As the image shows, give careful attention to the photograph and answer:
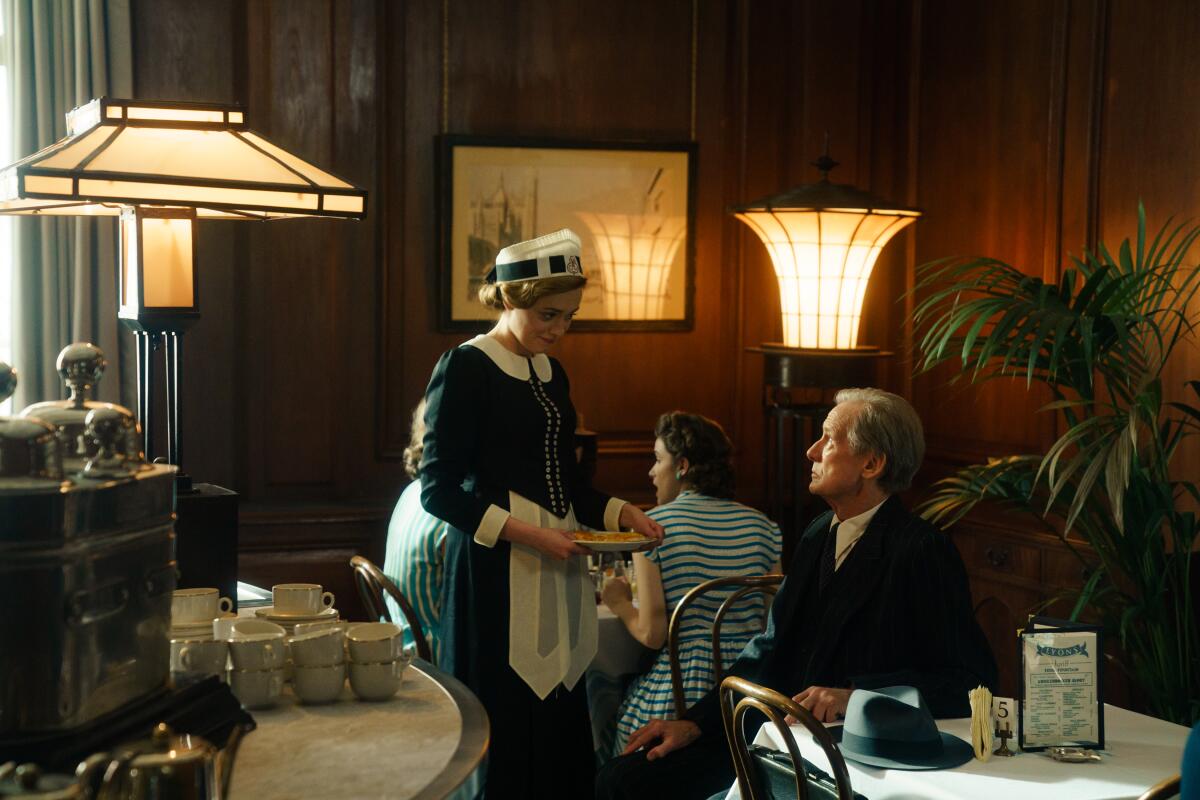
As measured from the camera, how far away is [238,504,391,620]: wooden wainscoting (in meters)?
4.38

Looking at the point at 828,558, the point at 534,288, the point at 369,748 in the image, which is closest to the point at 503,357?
the point at 534,288

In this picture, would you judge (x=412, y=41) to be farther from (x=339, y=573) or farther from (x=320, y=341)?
(x=339, y=573)

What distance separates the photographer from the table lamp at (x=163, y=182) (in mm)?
1970

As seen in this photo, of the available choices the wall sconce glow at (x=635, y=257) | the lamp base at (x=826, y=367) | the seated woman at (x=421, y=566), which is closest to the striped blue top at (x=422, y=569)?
the seated woman at (x=421, y=566)

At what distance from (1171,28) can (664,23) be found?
168 cm

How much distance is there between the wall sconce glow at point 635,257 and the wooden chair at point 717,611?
5.82 feet

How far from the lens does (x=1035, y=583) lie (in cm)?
412

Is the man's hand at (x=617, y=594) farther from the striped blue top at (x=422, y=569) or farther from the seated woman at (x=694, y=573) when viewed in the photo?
the striped blue top at (x=422, y=569)

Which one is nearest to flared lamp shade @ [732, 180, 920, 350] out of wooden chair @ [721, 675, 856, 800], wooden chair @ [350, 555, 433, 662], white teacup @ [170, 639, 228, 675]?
wooden chair @ [350, 555, 433, 662]

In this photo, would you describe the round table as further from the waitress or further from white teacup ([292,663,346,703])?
the waitress

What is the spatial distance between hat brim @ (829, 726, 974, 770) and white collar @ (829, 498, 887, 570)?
20.8 inches

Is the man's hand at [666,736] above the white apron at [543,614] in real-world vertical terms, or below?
below

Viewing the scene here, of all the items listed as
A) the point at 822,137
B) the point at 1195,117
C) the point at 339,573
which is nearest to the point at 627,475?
the point at 339,573

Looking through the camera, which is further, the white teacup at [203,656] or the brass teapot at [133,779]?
the white teacup at [203,656]
